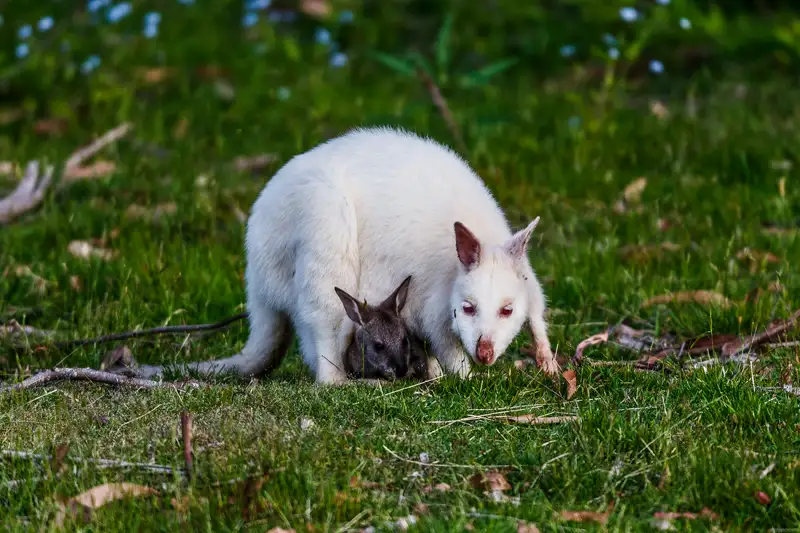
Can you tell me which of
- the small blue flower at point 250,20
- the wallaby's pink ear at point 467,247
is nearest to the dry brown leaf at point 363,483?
the wallaby's pink ear at point 467,247

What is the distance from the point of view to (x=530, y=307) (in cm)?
502

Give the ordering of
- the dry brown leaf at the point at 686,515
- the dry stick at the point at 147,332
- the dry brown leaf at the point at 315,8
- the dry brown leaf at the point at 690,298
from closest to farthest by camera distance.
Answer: the dry brown leaf at the point at 686,515 → the dry stick at the point at 147,332 → the dry brown leaf at the point at 690,298 → the dry brown leaf at the point at 315,8

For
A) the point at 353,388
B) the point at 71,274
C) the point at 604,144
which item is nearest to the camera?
the point at 353,388

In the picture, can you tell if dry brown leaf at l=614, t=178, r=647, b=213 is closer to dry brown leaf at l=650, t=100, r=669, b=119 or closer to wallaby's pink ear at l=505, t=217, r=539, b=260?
dry brown leaf at l=650, t=100, r=669, b=119

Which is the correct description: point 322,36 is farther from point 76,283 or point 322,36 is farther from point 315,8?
point 76,283

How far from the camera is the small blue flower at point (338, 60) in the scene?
1035 centimetres

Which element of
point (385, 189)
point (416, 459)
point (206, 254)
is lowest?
point (206, 254)

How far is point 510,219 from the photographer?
7562mm

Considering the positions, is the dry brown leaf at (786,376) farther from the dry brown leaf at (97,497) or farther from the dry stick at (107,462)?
the dry brown leaf at (97,497)

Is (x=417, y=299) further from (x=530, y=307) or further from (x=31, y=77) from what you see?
(x=31, y=77)

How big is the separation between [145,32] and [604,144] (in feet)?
14.5

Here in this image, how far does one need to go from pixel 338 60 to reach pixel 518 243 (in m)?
5.88

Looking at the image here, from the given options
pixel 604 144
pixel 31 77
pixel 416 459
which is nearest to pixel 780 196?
pixel 604 144

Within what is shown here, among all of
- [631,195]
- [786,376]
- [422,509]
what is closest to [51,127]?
[631,195]
